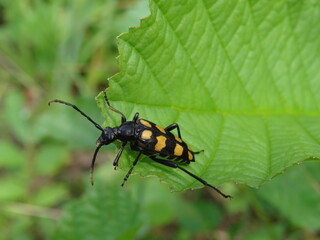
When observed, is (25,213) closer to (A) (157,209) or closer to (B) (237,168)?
(A) (157,209)

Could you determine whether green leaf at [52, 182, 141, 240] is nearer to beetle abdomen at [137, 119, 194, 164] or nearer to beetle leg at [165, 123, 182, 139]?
beetle abdomen at [137, 119, 194, 164]

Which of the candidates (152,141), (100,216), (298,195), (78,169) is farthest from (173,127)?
(78,169)

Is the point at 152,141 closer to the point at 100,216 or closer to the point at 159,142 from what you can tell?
the point at 159,142

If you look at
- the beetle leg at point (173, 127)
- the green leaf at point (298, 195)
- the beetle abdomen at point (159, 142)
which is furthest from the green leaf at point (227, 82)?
the green leaf at point (298, 195)

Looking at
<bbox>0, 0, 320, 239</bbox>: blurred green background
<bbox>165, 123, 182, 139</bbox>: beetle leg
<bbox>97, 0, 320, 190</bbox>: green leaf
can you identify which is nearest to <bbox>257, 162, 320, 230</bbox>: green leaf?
<bbox>0, 0, 320, 239</bbox>: blurred green background

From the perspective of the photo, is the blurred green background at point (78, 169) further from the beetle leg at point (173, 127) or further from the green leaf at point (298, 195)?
the beetle leg at point (173, 127)

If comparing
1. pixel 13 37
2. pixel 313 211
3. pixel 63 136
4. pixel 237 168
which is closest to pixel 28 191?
pixel 63 136
